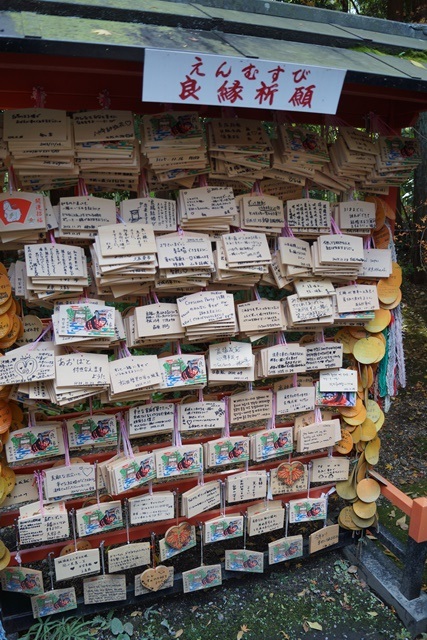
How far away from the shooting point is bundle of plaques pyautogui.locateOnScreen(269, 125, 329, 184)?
2.40 meters

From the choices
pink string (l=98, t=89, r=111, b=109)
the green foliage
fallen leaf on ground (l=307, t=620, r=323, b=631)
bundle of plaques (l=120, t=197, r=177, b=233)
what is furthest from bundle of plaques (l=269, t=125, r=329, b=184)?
the green foliage

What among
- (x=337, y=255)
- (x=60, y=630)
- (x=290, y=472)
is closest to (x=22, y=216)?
(x=337, y=255)

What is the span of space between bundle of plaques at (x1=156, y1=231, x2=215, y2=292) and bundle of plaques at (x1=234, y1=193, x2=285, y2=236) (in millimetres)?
217

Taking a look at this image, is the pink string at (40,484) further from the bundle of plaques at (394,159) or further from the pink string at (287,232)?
the bundle of plaques at (394,159)

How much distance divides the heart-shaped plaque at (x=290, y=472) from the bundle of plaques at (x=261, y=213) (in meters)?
1.33

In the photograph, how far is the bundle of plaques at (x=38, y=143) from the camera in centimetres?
200

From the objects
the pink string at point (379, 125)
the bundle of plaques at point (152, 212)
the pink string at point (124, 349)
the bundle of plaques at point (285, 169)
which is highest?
the pink string at point (379, 125)

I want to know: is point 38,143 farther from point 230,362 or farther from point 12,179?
point 230,362

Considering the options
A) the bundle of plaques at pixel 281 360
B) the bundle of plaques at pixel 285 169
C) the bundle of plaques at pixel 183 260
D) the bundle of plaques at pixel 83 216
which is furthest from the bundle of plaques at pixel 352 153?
the bundle of plaques at pixel 83 216

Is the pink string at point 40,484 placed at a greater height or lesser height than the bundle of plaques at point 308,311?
lesser

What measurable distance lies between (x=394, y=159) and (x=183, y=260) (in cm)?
125

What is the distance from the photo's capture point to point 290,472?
2895 mm

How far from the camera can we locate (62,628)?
2.62 metres

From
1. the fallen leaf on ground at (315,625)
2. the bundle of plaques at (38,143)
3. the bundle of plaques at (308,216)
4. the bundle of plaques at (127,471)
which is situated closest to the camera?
the bundle of plaques at (38,143)
